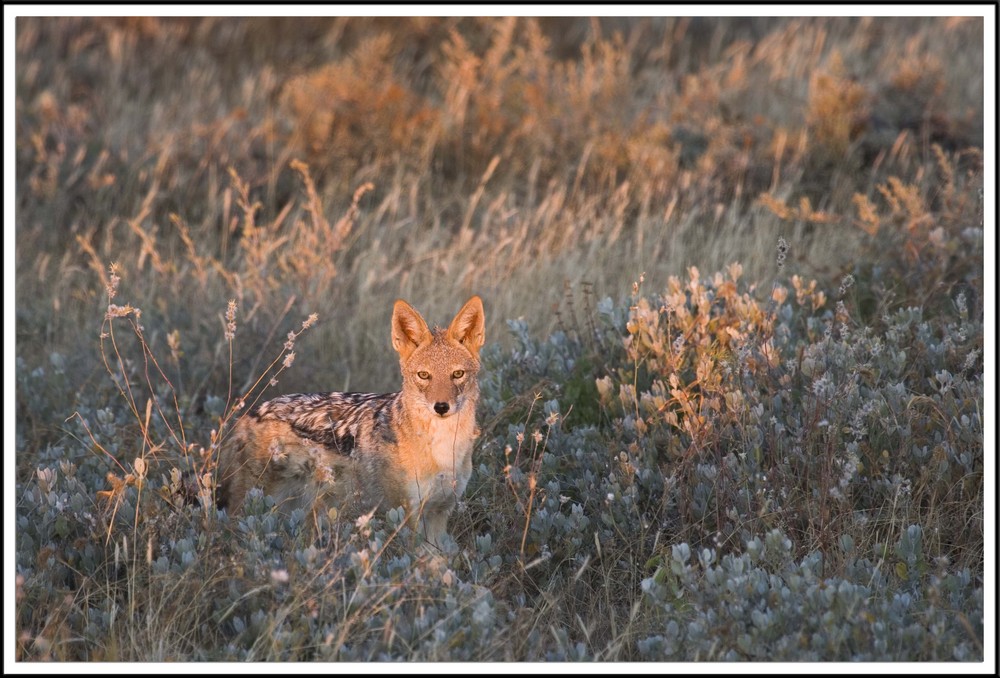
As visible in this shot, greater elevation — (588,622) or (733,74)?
(733,74)

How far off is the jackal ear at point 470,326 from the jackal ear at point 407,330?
13 cm

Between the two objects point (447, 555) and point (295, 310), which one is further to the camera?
point (295, 310)

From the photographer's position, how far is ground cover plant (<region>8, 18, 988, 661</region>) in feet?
14.0

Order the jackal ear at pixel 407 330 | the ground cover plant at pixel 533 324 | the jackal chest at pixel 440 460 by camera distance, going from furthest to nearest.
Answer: the jackal ear at pixel 407 330 < the jackal chest at pixel 440 460 < the ground cover plant at pixel 533 324

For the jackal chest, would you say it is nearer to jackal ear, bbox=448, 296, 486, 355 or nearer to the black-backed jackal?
the black-backed jackal

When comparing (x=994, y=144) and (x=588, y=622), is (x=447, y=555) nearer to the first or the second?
(x=588, y=622)

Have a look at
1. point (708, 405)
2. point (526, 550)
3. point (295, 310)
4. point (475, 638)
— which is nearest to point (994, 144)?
point (708, 405)

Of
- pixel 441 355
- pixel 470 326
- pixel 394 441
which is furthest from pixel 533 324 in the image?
pixel 394 441

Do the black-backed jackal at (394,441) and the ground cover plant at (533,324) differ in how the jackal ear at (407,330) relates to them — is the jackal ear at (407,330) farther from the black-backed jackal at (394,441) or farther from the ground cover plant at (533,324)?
the ground cover plant at (533,324)

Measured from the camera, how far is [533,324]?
7.17m

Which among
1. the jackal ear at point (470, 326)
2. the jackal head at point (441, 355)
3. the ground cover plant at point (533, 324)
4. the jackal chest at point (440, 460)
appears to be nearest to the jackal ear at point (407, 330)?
the jackal head at point (441, 355)

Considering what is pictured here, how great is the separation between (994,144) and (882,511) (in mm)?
1587

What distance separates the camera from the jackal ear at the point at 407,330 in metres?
5.15

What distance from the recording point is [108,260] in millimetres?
8305
